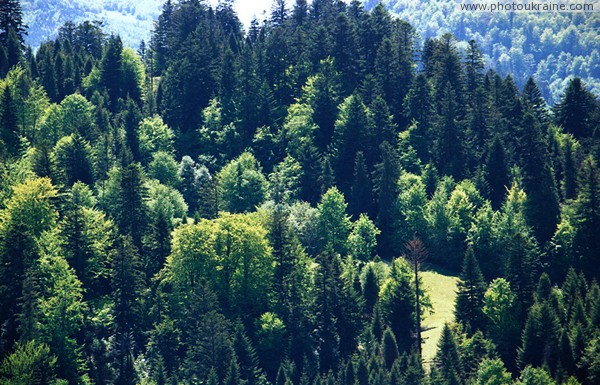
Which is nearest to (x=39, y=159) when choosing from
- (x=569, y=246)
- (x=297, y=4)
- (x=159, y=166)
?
(x=159, y=166)

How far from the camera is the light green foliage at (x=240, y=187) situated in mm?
138125

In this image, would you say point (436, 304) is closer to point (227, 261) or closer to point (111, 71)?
point (227, 261)

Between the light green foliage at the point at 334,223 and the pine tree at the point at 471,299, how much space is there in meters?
23.4

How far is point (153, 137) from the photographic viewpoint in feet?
500

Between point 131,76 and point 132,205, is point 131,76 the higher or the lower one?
the higher one

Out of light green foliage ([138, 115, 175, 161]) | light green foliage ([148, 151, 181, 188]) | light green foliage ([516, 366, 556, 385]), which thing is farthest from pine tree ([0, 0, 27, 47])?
light green foliage ([516, 366, 556, 385])

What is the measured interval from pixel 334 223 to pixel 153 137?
3633 centimetres

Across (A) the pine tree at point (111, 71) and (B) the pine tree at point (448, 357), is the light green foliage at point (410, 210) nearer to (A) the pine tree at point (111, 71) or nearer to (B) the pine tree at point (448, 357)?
(B) the pine tree at point (448, 357)

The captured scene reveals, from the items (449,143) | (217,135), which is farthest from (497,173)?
(217,135)

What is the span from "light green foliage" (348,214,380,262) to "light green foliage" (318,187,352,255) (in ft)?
3.29

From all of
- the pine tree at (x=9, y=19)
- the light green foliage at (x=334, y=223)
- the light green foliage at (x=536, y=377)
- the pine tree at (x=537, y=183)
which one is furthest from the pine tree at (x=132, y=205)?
the pine tree at (x=9, y=19)

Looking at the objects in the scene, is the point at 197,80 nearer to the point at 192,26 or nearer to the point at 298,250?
the point at 192,26

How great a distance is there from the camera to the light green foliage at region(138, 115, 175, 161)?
149625 millimetres

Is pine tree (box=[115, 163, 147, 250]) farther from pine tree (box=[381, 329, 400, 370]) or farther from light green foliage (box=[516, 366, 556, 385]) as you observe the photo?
light green foliage (box=[516, 366, 556, 385])
